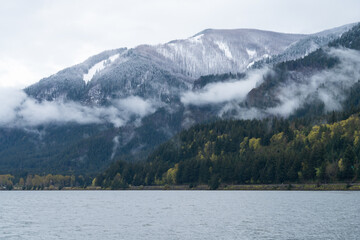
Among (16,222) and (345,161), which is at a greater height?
(345,161)

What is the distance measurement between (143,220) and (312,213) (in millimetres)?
34178

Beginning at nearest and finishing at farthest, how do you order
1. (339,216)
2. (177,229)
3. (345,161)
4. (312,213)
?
1. (177,229)
2. (339,216)
3. (312,213)
4. (345,161)

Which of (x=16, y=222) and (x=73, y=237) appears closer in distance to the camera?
(x=73, y=237)

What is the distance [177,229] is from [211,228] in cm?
557

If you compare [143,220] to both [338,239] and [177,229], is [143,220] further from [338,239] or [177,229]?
[338,239]

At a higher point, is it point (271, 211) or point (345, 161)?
point (345, 161)

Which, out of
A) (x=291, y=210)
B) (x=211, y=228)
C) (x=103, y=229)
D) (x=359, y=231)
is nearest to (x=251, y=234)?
(x=211, y=228)

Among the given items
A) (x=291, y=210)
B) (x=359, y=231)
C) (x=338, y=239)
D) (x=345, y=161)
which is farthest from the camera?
(x=345, y=161)

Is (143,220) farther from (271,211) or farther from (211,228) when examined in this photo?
(271,211)

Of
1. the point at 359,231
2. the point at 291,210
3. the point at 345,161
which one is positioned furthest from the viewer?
the point at 345,161

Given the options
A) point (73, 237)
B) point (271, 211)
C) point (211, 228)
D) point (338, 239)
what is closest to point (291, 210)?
point (271, 211)

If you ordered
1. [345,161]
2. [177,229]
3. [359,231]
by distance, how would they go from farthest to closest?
[345,161], [177,229], [359,231]

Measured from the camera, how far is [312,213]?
322 feet

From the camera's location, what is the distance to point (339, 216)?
3526 inches
